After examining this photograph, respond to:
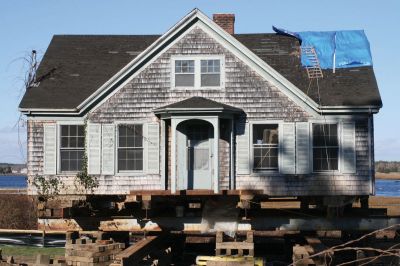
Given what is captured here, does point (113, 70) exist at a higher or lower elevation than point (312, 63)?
lower

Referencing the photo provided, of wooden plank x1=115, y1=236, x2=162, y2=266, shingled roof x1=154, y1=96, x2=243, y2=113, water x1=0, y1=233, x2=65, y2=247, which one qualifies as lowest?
water x1=0, y1=233, x2=65, y2=247

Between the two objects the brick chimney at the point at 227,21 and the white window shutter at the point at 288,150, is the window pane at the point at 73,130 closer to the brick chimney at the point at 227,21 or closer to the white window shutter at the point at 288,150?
the white window shutter at the point at 288,150

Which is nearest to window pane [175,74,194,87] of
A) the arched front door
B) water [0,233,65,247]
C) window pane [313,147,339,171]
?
the arched front door

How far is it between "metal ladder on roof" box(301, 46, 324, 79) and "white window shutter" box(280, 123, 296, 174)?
2199 millimetres

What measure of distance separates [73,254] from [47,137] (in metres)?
4.68

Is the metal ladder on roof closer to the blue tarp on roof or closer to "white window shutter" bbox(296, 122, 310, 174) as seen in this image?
the blue tarp on roof

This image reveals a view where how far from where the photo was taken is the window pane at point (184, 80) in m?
18.4

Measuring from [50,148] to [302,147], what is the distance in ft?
25.7

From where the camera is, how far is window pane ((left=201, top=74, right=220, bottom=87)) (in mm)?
18375

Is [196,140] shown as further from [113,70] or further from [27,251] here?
[27,251]

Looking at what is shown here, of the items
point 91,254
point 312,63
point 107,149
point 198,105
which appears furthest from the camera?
point 312,63

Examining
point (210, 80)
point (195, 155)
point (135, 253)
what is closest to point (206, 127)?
point (195, 155)

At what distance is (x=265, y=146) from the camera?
59.3 feet

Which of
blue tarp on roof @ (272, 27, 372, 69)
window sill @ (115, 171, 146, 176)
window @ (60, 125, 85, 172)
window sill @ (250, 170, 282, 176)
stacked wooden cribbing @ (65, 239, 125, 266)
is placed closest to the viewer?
stacked wooden cribbing @ (65, 239, 125, 266)
